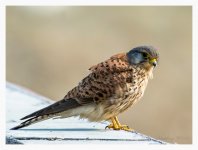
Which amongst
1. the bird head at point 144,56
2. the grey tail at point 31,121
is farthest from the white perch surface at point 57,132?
the bird head at point 144,56

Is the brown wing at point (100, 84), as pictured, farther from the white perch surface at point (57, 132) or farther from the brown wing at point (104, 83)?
the white perch surface at point (57, 132)

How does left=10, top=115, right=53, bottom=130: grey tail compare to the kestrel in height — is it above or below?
below

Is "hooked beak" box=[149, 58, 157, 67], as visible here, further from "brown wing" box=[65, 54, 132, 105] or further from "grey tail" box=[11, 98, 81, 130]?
"grey tail" box=[11, 98, 81, 130]

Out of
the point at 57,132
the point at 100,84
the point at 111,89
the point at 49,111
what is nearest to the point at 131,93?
the point at 111,89

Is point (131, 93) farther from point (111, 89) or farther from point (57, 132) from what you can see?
point (57, 132)

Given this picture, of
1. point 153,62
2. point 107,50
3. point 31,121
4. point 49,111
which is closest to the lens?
point 31,121

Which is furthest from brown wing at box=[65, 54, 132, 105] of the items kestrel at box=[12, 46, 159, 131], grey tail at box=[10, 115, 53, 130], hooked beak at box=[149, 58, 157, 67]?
grey tail at box=[10, 115, 53, 130]
